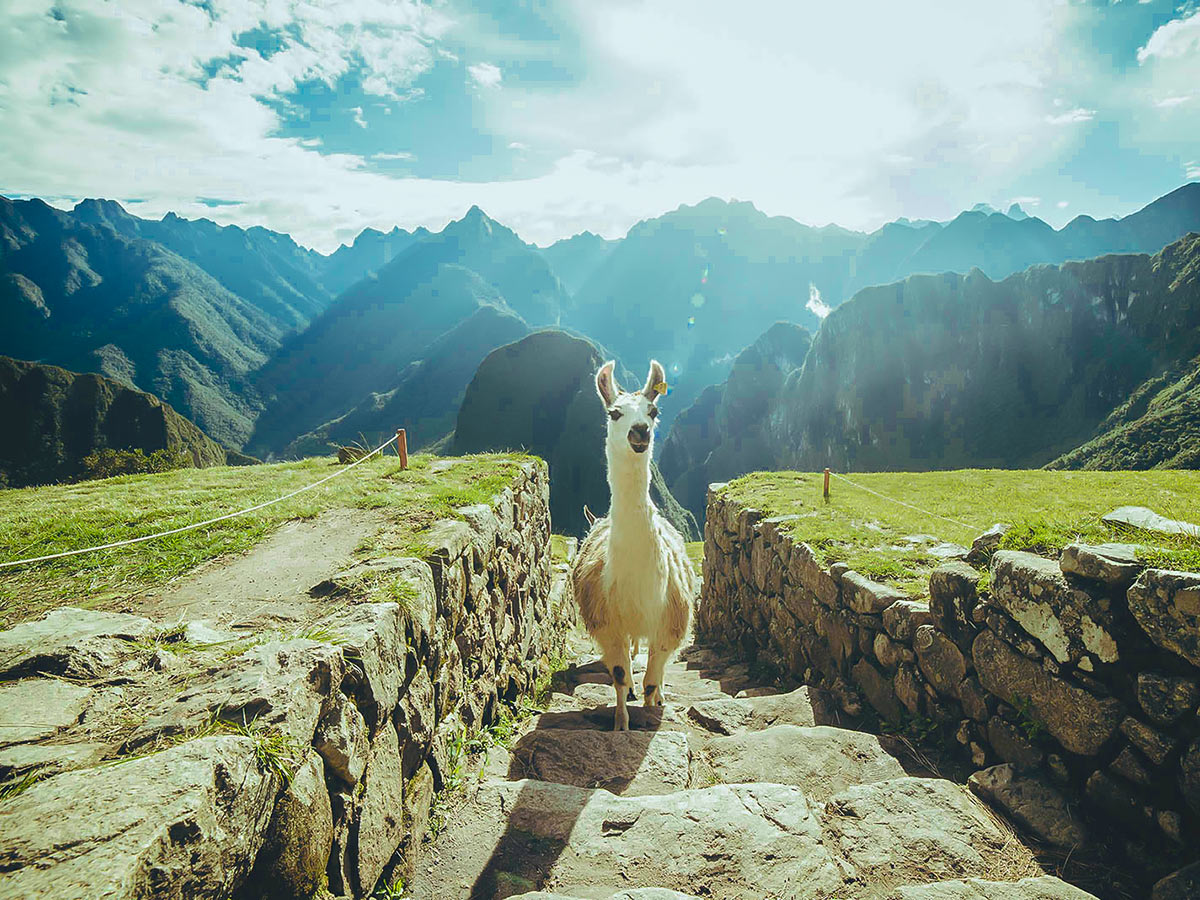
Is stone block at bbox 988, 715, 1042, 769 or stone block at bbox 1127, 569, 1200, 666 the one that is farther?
stone block at bbox 988, 715, 1042, 769

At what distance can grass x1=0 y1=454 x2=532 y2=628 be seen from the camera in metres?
4.40

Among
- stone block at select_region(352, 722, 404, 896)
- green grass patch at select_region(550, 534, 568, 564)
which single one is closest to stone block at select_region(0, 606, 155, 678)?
stone block at select_region(352, 722, 404, 896)

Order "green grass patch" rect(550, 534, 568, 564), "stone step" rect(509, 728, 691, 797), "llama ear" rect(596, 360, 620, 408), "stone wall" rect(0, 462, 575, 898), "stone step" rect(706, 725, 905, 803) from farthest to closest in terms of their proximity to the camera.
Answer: "green grass patch" rect(550, 534, 568, 564) → "llama ear" rect(596, 360, 620, 408) → "stone step" rect(509, 728, 691, 797) → "stone step" rect(706, 725, 905, 803) → "stone wall" rect(0, 462, 575, 898)

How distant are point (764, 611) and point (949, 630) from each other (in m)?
4.29

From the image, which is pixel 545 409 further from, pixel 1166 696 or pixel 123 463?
pixel 1166 696

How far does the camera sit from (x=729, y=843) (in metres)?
3.31

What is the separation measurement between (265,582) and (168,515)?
2685mm

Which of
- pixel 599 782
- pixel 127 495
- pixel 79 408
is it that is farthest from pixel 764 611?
pixel 79 408

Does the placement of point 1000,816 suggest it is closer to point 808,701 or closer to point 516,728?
point 808,701

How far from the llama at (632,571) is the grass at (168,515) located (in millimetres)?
1809

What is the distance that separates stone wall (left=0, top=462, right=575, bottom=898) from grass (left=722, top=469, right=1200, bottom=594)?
→ 446 centimetres

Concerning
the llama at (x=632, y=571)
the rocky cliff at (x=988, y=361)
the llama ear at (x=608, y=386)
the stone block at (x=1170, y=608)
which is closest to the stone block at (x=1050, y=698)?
the stone block at (x=1170, y=608)

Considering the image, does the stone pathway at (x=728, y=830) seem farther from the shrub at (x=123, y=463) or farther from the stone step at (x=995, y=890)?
the shrub at (x=123, y=463)

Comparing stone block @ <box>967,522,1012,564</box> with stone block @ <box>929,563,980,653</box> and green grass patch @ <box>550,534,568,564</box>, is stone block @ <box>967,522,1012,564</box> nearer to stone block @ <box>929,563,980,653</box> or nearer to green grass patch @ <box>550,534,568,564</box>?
stone block @ <box>929,563,980,653</box>
